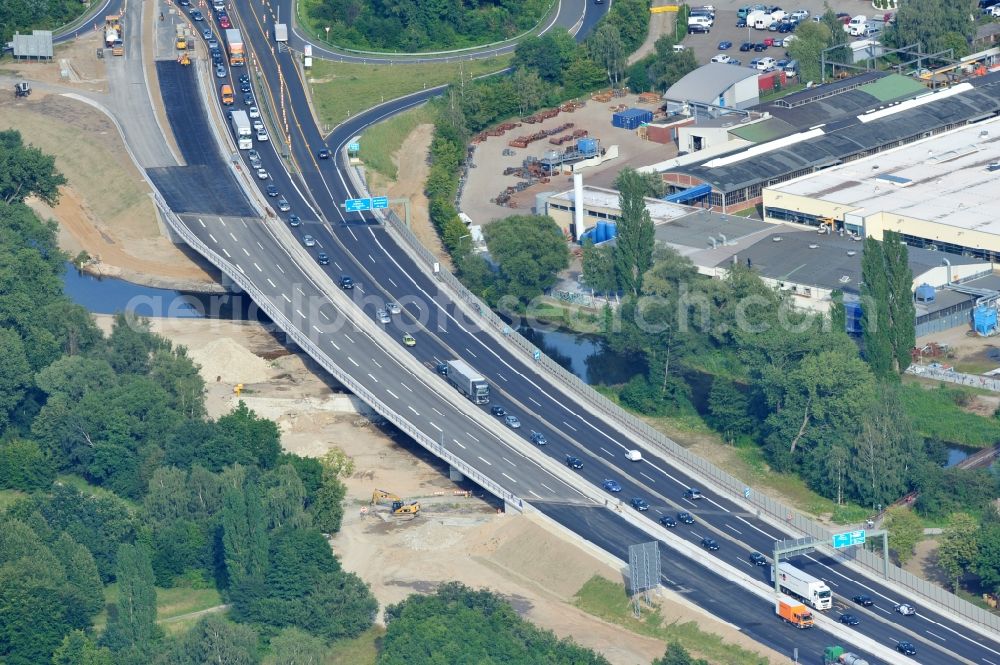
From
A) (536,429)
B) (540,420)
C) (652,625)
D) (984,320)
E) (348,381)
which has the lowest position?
(652,625)

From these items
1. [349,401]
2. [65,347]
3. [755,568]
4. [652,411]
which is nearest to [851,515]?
[755,568]

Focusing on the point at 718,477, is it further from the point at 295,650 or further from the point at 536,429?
the point at 295,650

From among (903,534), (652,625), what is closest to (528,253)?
(903,534)

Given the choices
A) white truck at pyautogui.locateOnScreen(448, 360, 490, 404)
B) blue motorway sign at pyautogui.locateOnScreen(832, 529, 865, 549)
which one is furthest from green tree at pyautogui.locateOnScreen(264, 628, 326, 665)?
white truck at pyautogui.locateOnScreen(448, 360, 490, 404)

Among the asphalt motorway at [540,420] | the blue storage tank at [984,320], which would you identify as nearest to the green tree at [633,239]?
the asphalt motorway at [540,420]

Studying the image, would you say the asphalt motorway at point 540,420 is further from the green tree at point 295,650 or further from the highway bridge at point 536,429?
the green tree at point 295,650

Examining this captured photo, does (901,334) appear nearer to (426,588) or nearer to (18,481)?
(426,588)

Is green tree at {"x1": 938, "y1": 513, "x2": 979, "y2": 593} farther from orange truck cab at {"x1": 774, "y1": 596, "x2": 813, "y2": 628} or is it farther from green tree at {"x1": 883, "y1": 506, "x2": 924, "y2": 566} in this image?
orange truck cab at {"x1": 774, "y1": 596, "x2": 813, "y2": 628}
